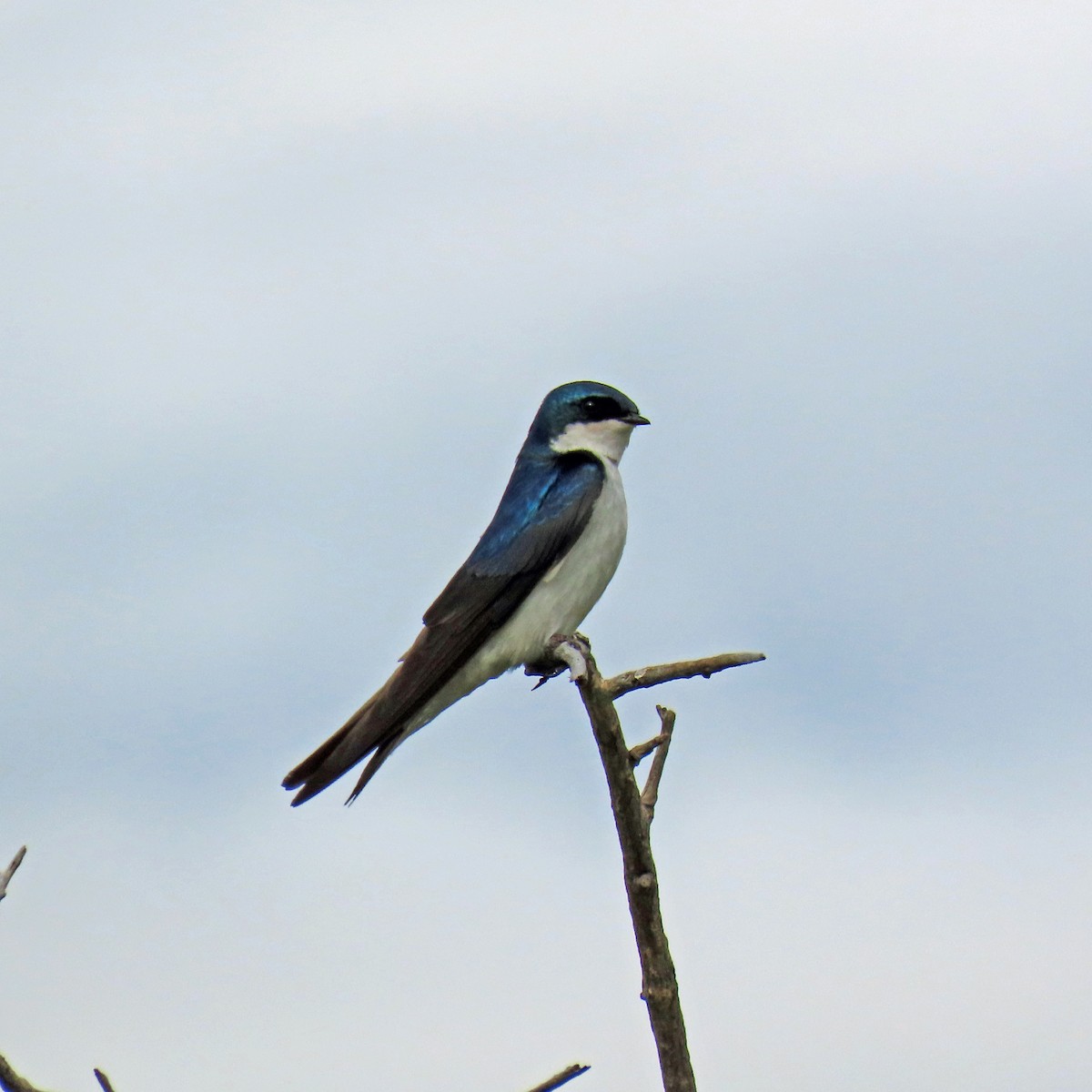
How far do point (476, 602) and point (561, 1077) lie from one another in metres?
3.33

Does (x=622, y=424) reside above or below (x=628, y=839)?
above

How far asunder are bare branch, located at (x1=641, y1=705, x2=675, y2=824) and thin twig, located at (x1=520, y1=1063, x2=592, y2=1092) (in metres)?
1.42

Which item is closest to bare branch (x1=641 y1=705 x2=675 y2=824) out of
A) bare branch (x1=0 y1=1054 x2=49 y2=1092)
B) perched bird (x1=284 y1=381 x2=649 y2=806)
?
perched bird (x1=284 y1=381 x2=649 y2=806)

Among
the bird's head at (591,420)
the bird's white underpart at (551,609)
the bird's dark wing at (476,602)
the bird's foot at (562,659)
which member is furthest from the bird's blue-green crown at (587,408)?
the bird's foot at (562,659)

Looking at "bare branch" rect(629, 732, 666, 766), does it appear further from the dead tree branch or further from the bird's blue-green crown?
the bird's blue-green crown

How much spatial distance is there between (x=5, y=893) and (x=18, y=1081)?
0.74 m

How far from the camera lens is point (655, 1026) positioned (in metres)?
7.20

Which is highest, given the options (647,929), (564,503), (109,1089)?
(564,503)

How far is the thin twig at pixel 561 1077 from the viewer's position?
642 centimetres

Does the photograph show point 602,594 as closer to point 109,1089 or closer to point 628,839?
point 628,839

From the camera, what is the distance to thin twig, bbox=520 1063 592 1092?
6422 mm

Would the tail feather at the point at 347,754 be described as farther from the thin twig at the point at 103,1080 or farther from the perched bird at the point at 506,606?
the thin twig at the point at 103,1080

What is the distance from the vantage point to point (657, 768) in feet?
25.5

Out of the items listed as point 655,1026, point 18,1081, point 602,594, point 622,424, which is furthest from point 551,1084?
point 622,424
